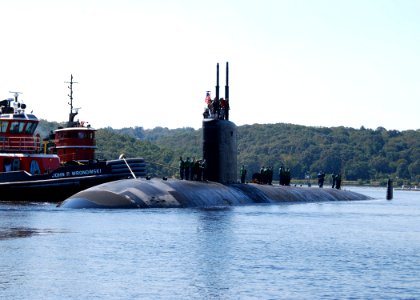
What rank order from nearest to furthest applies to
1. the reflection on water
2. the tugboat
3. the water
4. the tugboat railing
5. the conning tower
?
the water
the reflection on water
the conning tower
the tugboat
the tugboat railing

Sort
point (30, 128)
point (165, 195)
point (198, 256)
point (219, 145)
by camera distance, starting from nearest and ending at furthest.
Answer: point (198, 256) → point (165, 195) → point (219, 145) → point (30, 128)

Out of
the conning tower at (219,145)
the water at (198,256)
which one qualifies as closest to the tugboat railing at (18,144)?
the water at (198,256)

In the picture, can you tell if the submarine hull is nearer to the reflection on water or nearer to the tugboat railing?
the reflection on water

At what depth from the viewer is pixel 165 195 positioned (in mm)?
49438

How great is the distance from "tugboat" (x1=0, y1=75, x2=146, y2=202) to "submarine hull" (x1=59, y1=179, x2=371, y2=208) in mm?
4089

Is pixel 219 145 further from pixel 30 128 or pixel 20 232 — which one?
pixel 20 232

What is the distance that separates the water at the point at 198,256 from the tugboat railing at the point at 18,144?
14778 millimetres

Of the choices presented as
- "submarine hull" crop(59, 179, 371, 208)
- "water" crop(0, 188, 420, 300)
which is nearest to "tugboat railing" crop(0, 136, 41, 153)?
"water" crop(0, 188, 420, 300)

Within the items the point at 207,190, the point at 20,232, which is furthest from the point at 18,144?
the point at 20,232

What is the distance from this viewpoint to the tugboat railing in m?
A: 63.7

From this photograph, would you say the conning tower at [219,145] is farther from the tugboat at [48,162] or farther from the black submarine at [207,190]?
the tugboat at [48,162]

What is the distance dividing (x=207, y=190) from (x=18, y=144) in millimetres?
18387

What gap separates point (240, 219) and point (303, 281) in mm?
19563

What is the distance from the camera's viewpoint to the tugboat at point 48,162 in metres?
59.3
